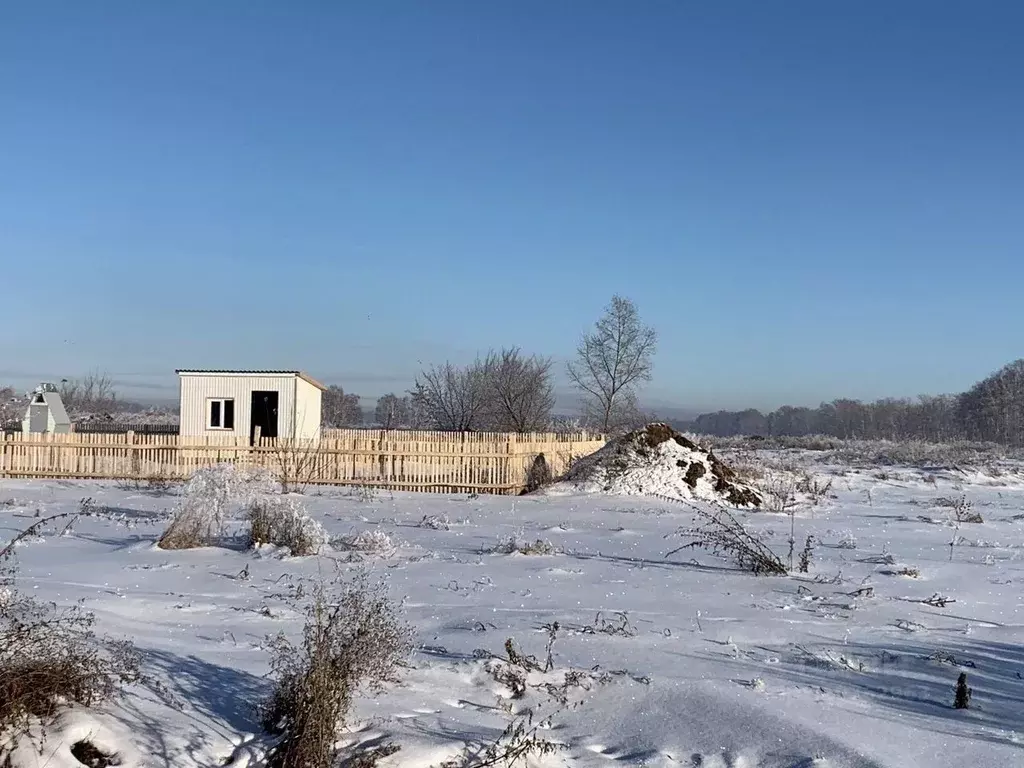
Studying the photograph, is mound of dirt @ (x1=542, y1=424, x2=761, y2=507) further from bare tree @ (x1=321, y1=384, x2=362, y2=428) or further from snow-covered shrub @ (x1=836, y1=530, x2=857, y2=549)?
bare tree @ (x1=321, y1=384, x2=362, y2=428)

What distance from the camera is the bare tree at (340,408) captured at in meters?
66.4

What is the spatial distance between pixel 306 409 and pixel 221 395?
8.19ft

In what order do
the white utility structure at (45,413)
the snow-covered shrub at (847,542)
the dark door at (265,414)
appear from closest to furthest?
the snow-covered shrub at (847,542), the white utility structure at (45,413), the dark door at (265,414)

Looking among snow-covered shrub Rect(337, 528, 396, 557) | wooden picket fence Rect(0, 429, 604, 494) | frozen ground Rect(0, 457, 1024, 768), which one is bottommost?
frozen ground Rect(0, 457, 1024, 768)

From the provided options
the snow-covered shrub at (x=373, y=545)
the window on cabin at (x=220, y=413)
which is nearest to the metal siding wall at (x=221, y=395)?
the window on cabin at (x=220, y=413)

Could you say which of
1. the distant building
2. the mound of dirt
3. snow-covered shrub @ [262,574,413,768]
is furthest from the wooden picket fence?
snow-covered shrub @ [262,574,413,768]

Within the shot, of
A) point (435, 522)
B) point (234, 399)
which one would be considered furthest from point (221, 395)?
point (435, 522)

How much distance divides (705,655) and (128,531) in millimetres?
9073

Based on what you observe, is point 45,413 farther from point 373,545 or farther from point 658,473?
→ point 373,545

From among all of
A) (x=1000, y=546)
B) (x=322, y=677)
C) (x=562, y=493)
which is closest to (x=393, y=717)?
(x=322, y=677)

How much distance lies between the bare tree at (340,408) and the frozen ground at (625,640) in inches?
2109

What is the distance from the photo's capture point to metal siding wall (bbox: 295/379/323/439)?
24.6 meters

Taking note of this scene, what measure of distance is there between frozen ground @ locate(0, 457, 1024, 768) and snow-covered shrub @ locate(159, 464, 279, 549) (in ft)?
1.00

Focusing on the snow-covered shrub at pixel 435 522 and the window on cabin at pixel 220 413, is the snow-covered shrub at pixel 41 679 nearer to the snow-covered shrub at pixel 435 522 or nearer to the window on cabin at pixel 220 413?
the snow-covered shrub at pixel 435 522
